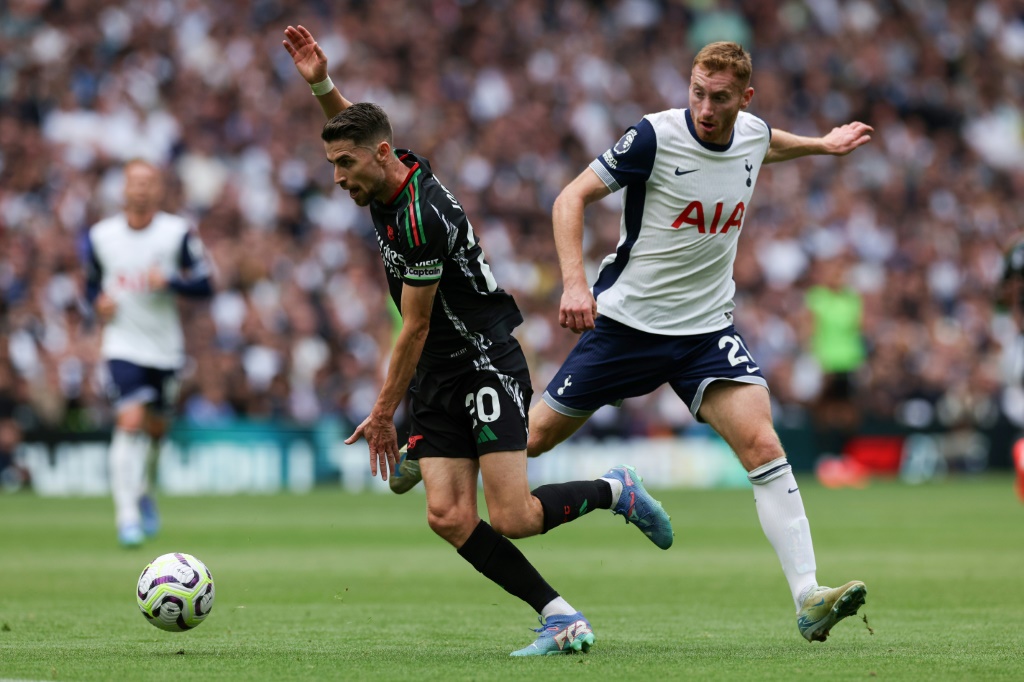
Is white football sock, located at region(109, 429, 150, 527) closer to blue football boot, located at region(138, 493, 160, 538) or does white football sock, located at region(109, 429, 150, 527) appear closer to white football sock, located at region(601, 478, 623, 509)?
blue football boot, located at region(138, 493, 160, 538)

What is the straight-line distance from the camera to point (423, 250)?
6176mm

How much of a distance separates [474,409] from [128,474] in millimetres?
5970

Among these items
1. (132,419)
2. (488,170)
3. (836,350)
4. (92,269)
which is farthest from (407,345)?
(488,170)

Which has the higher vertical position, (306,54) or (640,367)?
(306,54)

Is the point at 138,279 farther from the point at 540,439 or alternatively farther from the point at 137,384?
the point at 540,439

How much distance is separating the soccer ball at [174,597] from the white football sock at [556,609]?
4.86 ft

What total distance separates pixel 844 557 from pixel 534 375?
955 cm

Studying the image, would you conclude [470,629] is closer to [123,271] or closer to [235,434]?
[123,271]

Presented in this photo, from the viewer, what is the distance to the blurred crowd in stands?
2012 cm

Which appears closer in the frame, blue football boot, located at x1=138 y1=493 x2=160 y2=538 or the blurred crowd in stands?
blue football boot, located at x1=138 y1=493 x2=160 y2=538

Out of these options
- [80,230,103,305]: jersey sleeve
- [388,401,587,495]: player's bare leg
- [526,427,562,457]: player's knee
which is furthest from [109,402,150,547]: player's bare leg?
[526,427,562,457]: player's knee

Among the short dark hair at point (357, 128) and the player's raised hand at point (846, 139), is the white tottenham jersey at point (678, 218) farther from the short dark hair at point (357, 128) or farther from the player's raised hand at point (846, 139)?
the short dark hair at point (357, 128)

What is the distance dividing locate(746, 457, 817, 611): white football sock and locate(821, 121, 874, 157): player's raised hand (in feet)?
5.11

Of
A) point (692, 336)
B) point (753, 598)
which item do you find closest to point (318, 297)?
point (753, 598)
